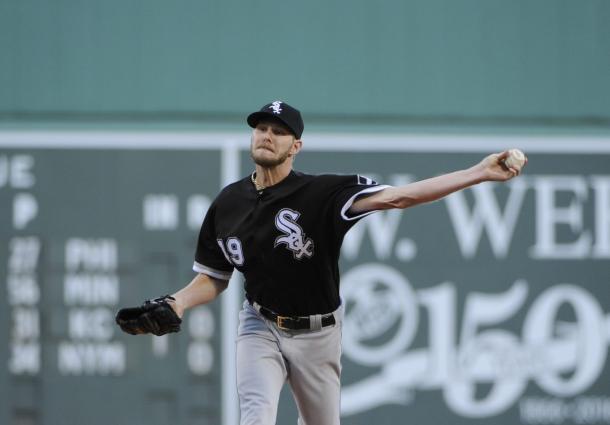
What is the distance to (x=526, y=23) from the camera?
6047mm

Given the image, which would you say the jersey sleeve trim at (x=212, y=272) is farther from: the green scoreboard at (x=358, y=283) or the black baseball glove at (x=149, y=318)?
the green scoreboard at (x=358, y=283)

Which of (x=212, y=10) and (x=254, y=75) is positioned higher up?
(x=212, y=10)

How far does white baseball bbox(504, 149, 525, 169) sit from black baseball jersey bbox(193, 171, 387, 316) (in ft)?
1.87

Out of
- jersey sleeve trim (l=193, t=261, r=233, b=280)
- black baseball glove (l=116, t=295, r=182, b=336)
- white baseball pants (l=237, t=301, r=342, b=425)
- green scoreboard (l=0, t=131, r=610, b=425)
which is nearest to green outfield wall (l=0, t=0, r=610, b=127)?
green scoreboard (l=0, t=131, r=610, b=425)

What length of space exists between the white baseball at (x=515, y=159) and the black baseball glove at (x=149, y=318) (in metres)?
1.24

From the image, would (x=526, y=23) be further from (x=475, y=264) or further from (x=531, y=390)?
(x=531, y=390)

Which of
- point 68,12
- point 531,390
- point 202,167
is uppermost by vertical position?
point 68,12

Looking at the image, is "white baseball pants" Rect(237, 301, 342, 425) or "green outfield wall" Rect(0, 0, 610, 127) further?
"green outfield wall" Rect(0, 0, 610, 127)

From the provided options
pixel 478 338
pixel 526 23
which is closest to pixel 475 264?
pixel 478 338

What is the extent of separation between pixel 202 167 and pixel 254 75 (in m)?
0.62

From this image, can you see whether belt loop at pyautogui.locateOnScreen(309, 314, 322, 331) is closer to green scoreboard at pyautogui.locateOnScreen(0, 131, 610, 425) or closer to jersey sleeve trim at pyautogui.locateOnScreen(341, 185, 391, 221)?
jersey sleeve trim at pyautogui.locateOnScreen(341, 185, 391, 221)

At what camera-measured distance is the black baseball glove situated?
3602 mm

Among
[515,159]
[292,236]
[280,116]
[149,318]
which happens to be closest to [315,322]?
[292,236]

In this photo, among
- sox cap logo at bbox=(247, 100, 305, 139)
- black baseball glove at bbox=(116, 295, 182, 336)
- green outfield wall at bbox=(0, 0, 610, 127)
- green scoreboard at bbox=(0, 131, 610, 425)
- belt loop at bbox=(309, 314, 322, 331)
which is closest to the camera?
black baseball glove at bbox=(116, 295, 182, 336)
